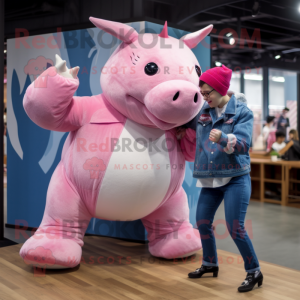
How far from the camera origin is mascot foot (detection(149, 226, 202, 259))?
113 inches

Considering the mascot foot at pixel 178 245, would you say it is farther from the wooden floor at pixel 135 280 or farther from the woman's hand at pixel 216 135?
the woman's hand at pixel 216 135

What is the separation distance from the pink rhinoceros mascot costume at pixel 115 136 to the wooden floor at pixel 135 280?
14cm

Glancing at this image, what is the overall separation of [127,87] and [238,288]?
1399mm

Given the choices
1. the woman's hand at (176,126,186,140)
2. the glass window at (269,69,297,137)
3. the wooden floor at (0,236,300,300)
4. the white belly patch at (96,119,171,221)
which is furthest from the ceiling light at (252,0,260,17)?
the glass window at (269,69,297,137)

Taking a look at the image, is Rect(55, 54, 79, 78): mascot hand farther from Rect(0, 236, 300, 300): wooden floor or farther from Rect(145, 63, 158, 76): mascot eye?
Rect(0, 236, 300, 300): wooden floor

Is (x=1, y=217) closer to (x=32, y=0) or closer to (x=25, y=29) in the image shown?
(x=25, y=29)

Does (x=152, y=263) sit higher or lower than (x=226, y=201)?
lower

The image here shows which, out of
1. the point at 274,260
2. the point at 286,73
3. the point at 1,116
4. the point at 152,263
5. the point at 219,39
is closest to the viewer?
the point at 152,263

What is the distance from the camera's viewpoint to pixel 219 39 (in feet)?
28.8

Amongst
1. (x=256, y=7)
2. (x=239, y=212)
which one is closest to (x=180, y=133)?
(x=239, y=212)

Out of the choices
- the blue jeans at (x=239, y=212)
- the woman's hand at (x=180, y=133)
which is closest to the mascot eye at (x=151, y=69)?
the woman's hand at (x=180, y=133)

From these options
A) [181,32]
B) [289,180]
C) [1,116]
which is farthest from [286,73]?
[1,116]

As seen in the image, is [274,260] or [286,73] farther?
[286,73]

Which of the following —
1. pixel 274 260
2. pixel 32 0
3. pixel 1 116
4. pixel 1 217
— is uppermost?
pixel 32 0
